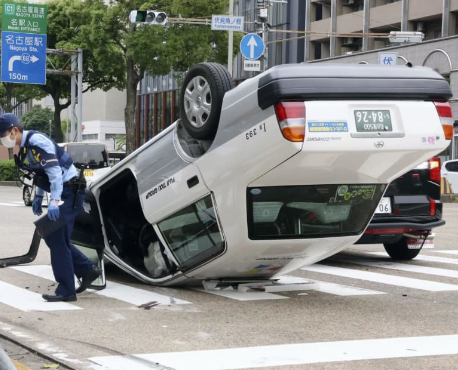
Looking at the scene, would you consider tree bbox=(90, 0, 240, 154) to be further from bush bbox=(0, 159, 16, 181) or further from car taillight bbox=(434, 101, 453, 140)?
A: car taillight bbox=(434, 101, 453, 140)

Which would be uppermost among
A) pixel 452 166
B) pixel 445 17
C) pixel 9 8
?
pixel 9 8

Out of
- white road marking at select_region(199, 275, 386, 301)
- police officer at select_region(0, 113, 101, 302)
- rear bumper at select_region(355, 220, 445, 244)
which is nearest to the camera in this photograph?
police officer at select_region(0, 113, 101, 302)

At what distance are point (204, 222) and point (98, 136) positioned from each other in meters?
97.5

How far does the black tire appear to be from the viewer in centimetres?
1219

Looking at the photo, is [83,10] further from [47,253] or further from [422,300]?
[422,300]

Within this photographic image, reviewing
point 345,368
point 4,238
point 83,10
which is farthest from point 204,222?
point 83,10

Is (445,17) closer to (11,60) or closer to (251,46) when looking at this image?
(251,46)

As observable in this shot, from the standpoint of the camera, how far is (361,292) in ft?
30.1

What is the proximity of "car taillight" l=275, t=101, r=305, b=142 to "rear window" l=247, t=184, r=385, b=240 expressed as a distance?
852 millimetres

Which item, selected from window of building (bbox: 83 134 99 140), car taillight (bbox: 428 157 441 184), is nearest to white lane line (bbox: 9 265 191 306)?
car taillight (bbox: 428 157 441 184)

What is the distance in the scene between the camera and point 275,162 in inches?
285

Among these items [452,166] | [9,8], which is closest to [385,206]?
[452,166]

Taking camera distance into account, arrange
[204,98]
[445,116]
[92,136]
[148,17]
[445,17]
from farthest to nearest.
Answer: [92,136] < [445,17] < [148,17] < [204,98] < [445,116]

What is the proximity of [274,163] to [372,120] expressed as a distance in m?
0.84
